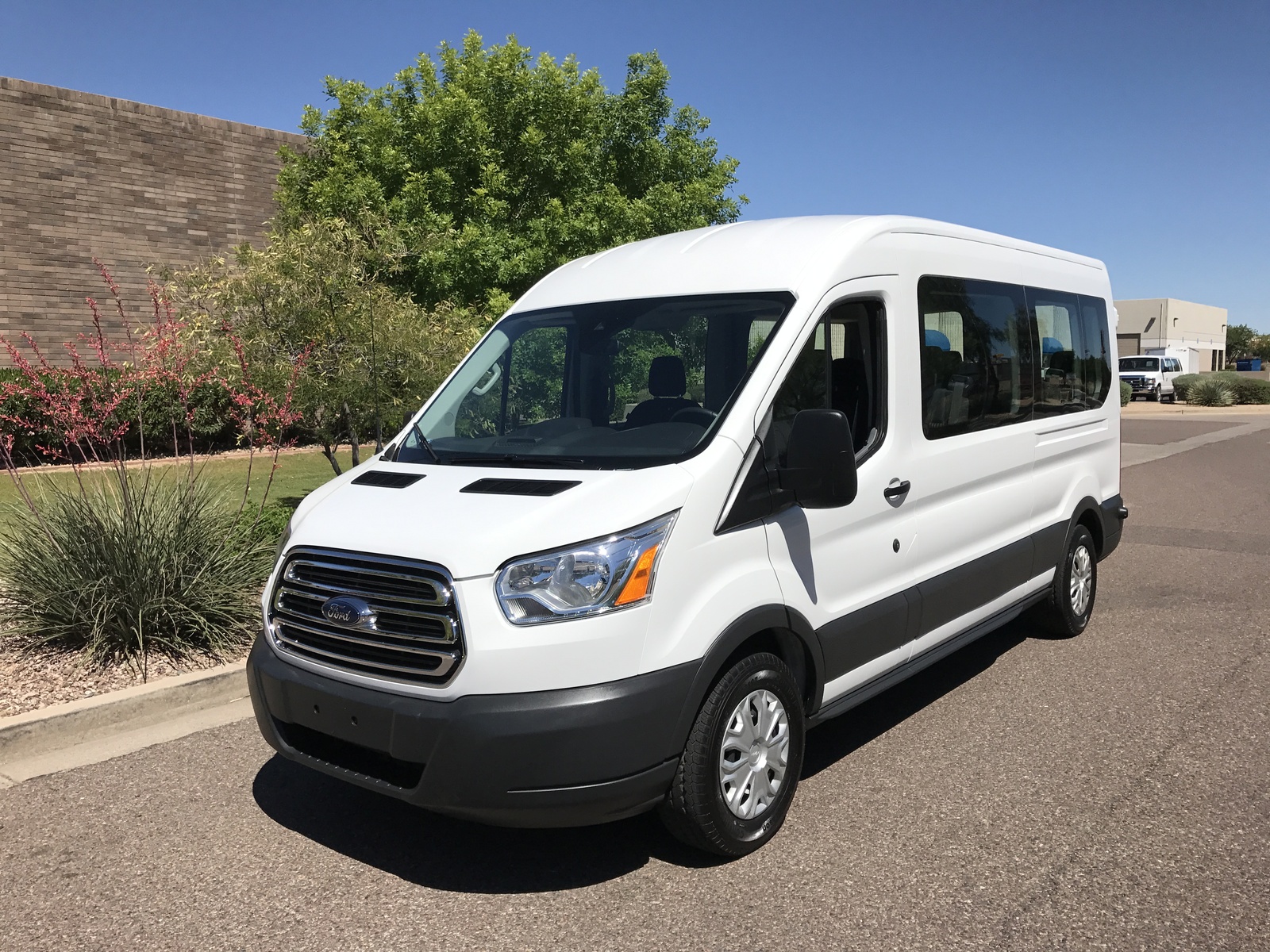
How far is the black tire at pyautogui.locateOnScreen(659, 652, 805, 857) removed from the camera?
361 cm

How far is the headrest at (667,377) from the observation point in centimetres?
432

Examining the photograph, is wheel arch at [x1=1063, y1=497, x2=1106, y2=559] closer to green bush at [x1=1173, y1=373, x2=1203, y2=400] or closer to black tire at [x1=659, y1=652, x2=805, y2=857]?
black tire at [x1=659, y1=652, x2=805, y2=857]

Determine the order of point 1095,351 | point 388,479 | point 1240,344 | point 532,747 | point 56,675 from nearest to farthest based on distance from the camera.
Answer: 1. point 532,747
2. point 388,479
3. point 56,675
4. point 1095,351
5. point 1240,344

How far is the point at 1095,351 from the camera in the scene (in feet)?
23.8

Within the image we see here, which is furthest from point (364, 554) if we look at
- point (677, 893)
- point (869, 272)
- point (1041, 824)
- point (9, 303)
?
point (9, 303)

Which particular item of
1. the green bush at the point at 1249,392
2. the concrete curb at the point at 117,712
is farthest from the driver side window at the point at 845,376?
the green bush at the point at 1249,392

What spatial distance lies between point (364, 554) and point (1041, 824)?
2.81 meters

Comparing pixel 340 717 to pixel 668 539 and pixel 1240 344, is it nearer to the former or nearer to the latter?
pixel 668 539

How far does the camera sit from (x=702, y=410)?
13.4 feet

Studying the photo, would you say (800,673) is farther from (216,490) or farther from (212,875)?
(216,490)

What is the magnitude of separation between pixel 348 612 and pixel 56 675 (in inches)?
116

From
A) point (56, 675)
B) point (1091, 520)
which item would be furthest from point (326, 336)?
point (1091, 520)

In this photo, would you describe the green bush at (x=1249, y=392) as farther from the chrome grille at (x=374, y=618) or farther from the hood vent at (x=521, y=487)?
the chrome grille at (x=374, y=618)

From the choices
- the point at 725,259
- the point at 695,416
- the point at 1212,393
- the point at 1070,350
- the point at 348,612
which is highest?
the point at 725,259
